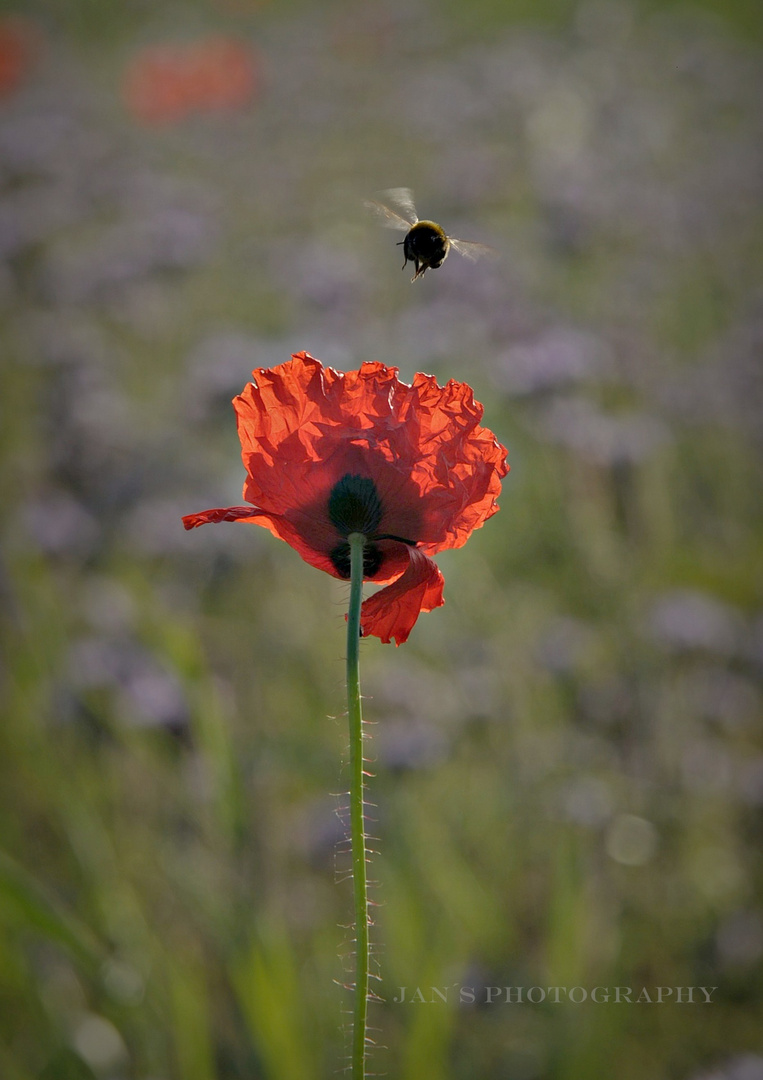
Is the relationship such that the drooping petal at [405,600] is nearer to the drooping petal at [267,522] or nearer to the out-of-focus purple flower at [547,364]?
the drooping petal at [267,522]

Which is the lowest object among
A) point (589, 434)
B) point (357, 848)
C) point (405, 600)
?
point (357, 848)

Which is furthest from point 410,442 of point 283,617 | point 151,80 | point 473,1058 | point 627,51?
point 627,51

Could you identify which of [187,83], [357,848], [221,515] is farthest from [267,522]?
[187,83]

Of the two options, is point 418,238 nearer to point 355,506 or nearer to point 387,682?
point 355,506

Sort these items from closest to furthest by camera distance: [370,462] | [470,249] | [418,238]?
[370,462]
[418,238]
[470,249]

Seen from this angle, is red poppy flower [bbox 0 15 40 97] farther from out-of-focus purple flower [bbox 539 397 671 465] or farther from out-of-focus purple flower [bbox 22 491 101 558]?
out-of-focus purple flower [bbox 539 397 671 465]

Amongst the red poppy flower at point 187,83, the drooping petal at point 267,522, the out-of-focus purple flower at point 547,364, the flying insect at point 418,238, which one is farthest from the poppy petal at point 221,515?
the red poppy flower at point 187,83
